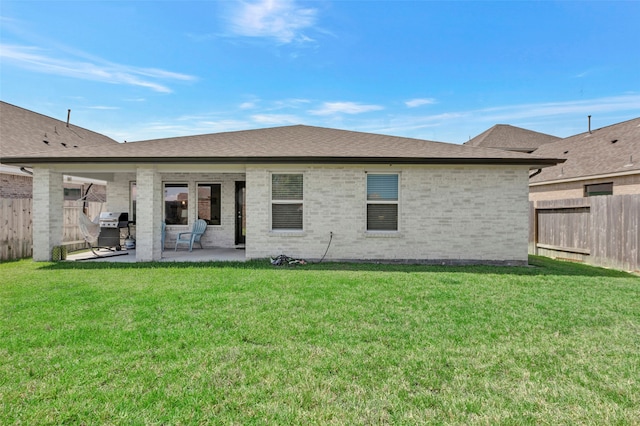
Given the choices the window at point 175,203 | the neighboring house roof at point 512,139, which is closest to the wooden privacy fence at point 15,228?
the window at point 175,203

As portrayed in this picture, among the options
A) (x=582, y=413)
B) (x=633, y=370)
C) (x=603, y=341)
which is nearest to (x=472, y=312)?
(x=603, y=341)

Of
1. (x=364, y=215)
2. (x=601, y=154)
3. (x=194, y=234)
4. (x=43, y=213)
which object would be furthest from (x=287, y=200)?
(x=601, y=154)

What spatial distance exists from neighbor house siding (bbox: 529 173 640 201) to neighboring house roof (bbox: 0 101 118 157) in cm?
2206

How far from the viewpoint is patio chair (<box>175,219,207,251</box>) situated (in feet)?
40.2

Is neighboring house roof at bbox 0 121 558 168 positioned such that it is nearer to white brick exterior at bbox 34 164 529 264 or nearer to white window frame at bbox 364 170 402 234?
white brick exterior at bbox 34 164 529 264

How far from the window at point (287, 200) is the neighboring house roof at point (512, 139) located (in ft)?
70.8

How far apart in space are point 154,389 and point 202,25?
11028 mm

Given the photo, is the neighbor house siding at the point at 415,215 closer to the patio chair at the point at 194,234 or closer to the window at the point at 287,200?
the window at the point at 287,200

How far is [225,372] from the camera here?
10.9 feet

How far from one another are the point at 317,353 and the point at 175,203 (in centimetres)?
1112

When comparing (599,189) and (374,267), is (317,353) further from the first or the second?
(599,189)

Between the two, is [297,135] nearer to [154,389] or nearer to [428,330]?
[428,330]

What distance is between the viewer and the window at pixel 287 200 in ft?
33.6

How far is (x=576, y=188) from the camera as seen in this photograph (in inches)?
627
